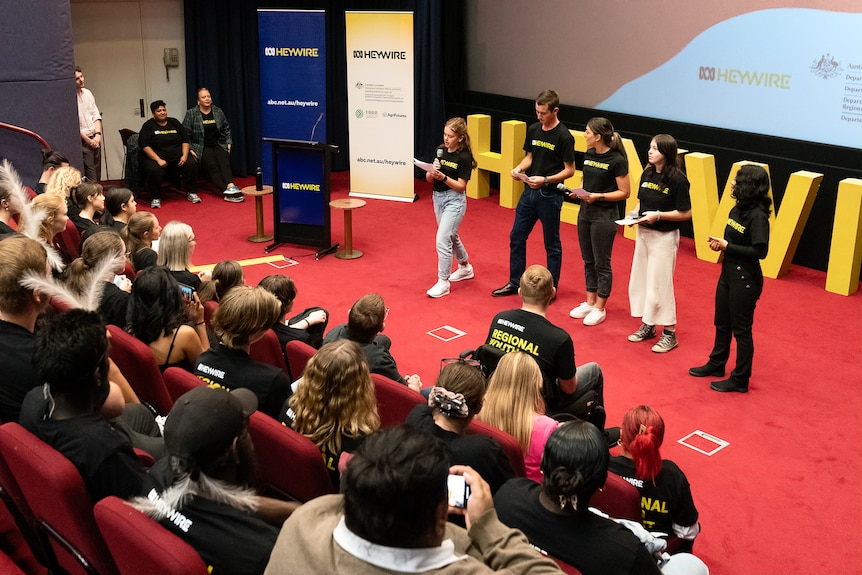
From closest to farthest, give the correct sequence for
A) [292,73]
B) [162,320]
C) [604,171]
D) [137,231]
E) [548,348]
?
[162,320], [548,348], [137,231], [604,171], [292,73]

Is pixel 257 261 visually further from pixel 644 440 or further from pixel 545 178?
pixel 644 440

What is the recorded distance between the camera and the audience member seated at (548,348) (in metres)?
4.20

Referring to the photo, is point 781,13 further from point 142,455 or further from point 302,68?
point 142,455

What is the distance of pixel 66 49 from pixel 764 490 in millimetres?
6744

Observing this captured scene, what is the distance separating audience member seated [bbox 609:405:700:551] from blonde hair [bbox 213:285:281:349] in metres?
1.50

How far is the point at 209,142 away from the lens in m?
10.5

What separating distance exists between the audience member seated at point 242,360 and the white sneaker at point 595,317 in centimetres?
345

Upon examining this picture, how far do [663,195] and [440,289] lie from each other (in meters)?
2.03

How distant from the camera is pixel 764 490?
437 cm

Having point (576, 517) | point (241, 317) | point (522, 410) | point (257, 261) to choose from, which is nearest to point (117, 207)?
point (257, 261)

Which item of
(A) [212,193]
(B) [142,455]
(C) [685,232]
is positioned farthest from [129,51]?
(B) [142,455]

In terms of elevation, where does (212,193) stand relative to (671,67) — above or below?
below

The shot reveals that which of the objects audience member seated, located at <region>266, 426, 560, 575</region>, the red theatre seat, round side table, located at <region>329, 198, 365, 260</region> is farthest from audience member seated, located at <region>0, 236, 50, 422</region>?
round side table, located at <region>329, 198, 365, 260</region>

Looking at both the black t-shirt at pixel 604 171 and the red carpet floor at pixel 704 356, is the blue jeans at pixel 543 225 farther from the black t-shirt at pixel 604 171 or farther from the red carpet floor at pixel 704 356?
the black t-shirt at pixel 604 171
